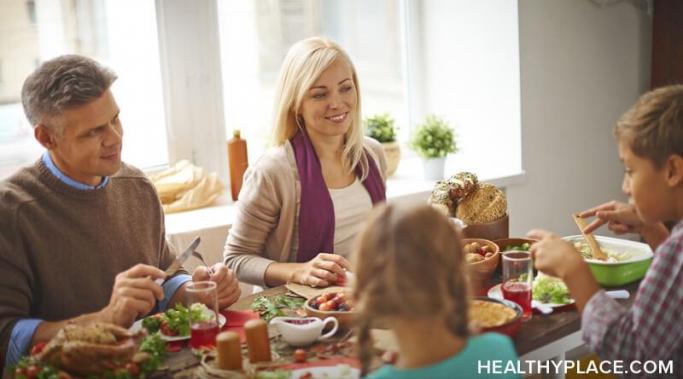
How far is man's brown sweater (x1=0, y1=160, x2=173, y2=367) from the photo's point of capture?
2021 mm

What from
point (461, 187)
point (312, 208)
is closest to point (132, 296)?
point (312, 208)

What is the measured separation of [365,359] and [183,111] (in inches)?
86.2

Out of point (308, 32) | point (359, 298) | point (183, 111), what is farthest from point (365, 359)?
point (308, 32)

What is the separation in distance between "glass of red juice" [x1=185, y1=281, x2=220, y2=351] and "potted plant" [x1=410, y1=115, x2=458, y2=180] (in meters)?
2.02

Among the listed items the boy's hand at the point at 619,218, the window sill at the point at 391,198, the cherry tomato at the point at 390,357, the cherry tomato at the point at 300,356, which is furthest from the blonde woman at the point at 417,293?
the window sill at the point at 391,198

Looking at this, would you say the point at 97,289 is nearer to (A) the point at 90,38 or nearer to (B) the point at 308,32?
(A) the point at 90,38

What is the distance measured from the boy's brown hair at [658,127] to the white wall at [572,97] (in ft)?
→ 7.39

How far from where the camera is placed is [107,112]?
2.11 metres

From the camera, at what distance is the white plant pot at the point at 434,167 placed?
3805mm

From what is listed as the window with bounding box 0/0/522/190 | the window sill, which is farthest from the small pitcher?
the window with bounding box 0/0/522/190

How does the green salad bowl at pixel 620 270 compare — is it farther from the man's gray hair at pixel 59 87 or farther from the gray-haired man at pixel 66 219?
the man's gray hair at pixel 59 87

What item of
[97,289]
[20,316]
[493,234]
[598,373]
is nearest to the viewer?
[20,316]

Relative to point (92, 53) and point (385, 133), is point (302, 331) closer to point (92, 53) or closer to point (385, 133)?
point (92, 53)

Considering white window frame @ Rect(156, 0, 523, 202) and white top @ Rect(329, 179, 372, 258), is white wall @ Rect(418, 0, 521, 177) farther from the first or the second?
white top @ Rect(329, 179, 372, 258)
